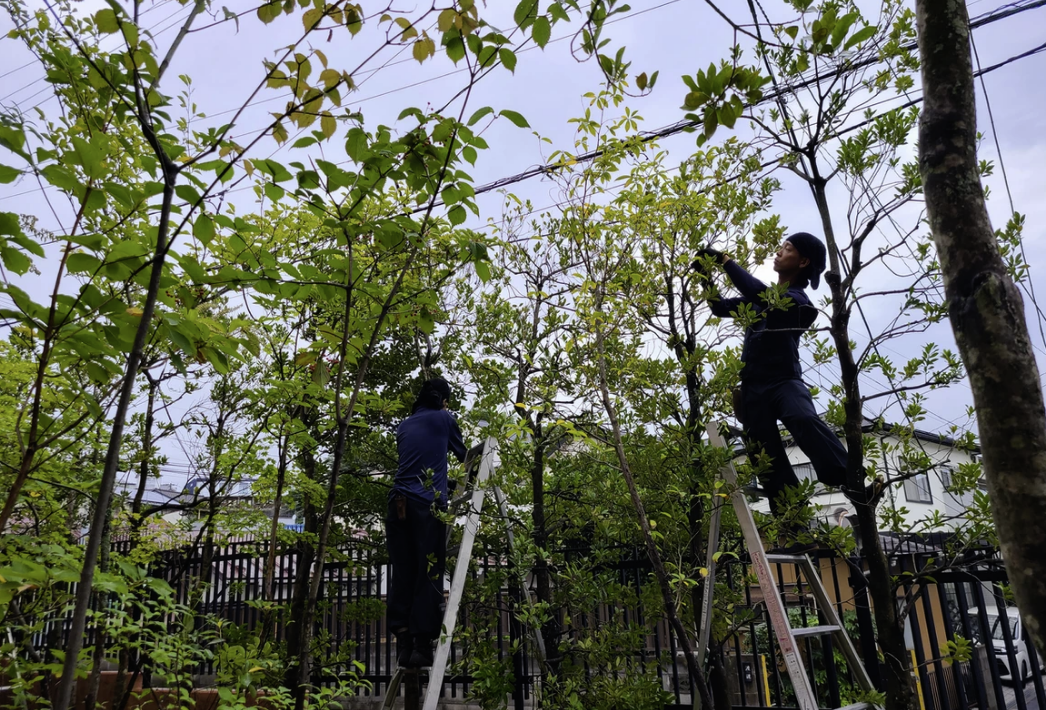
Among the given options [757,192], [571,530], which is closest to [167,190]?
[757,192]

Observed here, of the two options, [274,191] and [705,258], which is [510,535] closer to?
[705,258]

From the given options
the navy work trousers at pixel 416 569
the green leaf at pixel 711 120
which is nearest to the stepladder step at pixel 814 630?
the navy work trousers at pixel 416 569

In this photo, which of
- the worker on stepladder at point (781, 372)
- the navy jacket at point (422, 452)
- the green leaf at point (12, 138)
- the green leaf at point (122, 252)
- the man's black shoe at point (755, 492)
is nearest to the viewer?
the green leaf at point (12, 138)

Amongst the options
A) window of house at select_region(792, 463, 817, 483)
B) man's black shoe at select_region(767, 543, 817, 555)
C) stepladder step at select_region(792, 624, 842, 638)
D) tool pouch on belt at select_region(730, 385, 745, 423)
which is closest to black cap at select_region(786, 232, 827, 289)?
tool pouch on belt at select_region(730, 385, 745, 423)

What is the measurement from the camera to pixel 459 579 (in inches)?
159

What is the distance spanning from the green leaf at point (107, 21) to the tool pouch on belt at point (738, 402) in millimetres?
3335

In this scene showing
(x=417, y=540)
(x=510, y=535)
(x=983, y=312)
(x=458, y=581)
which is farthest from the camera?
(x=417, y=540)

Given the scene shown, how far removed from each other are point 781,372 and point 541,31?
8.27 ft

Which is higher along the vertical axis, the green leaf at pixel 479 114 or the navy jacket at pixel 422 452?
the green leaf at pixel 479 114

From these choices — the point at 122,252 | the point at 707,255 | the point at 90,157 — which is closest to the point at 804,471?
the point at 707,255

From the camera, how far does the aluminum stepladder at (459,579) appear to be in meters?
3.84

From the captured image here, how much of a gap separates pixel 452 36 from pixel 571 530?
138 inches

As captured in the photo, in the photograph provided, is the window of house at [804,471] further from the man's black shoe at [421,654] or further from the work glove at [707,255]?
the man's black shoe at [421,654]

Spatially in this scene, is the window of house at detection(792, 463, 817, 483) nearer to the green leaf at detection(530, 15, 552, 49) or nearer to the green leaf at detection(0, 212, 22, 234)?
the green leaf at detection(530, 15, 552, 49)
